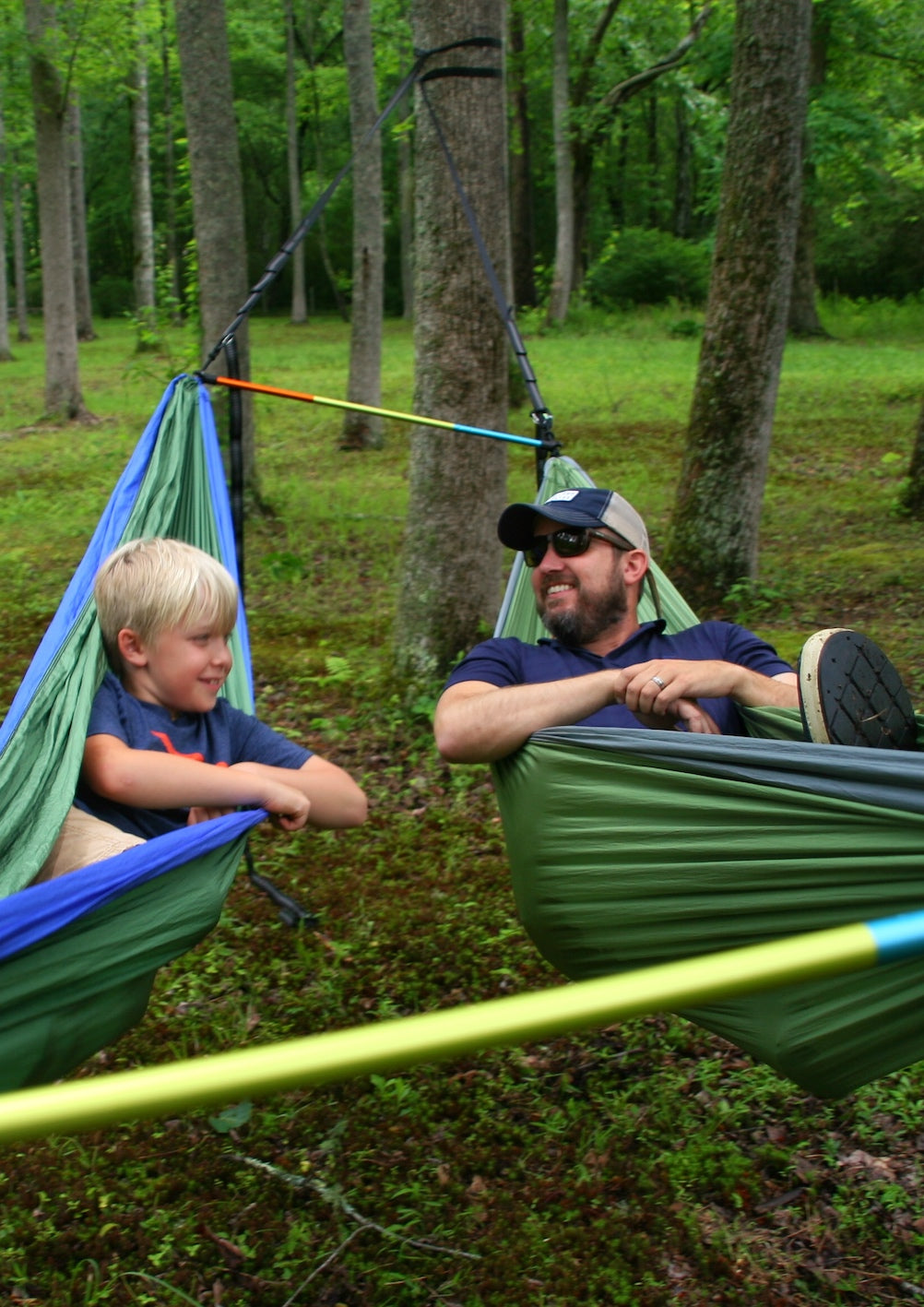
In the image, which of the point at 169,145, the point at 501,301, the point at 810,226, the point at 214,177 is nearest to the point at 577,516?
the point at 501,301

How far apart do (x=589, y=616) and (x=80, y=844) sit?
1051 millimetres

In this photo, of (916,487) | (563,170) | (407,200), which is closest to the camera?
(916,487)

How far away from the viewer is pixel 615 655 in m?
2.17

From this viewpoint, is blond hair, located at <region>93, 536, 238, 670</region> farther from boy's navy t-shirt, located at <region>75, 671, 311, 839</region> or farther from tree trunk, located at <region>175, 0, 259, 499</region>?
tree trunk, located at <region>175, 0, 259, 499</region>

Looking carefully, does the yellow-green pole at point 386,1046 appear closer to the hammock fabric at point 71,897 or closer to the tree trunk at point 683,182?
the hammock fabric at point 71,897

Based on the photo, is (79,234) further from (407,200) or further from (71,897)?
(71,897)

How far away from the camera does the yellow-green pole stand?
814mm

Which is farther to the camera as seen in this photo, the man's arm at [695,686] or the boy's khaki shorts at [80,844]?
the man's arm at [695,686]

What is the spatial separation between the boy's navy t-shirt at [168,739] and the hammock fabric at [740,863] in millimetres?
495

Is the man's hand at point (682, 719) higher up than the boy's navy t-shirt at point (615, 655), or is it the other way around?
the boy's navy t-shirt at point (615, 655)

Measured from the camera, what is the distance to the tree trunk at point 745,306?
13.8ft

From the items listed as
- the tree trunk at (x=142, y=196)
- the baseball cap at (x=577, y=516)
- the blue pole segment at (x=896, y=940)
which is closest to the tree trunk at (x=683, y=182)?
the tree trunk at (x=142, y=196)

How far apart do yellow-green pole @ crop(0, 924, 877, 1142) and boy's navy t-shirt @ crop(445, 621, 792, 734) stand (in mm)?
1208

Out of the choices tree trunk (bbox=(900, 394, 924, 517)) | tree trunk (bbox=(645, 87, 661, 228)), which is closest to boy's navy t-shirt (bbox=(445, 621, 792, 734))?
tree trunk (bbox=(900, 394, 924, 517))
